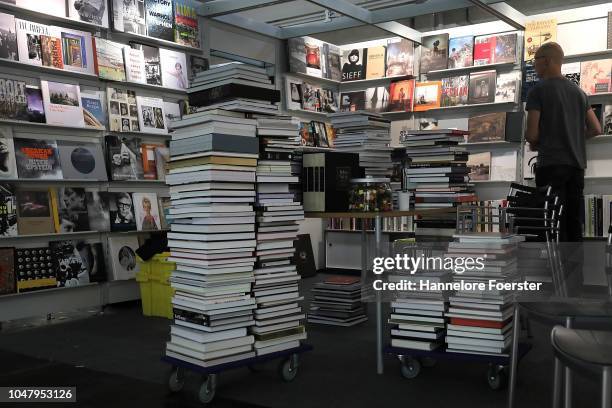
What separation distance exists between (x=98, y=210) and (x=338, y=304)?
208 centimetres

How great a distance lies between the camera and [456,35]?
6.20 m

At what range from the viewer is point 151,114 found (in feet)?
16.9

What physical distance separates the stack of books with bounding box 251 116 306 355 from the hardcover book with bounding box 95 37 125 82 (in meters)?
2.48

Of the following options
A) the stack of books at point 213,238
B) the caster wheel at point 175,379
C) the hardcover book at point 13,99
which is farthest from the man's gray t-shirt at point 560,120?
the hardcover book at point 13,99

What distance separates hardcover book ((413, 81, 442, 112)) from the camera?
6262 millimetres

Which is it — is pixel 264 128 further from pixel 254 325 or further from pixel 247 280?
pixel 254 325

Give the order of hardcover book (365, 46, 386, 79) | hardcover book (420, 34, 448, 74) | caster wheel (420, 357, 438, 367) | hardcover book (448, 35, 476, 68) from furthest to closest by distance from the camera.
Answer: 1. hardcover book (365, 46, 386, 79)
2. hardcover book (420, 34, 448, 74)
3. hardcover book (448, 35, 476, 68)
4. caster wheel (420, 357, 438, 367)

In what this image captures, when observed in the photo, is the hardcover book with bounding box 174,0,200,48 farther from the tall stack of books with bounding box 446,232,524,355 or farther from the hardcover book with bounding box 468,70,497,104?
the tall stack of books with bounding box 446,232,524,355

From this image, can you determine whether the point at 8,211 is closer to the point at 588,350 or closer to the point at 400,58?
the point at 588,350

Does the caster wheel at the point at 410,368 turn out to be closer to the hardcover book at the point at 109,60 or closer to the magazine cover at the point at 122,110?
the magazine cover at the point at 122,110

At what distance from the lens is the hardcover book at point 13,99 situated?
4238 mm

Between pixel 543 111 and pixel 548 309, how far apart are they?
1854 millimetres

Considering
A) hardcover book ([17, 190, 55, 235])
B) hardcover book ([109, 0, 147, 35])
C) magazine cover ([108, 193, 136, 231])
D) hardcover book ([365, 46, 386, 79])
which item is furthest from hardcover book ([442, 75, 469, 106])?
hardcover book ([17, 190, 55, 235])

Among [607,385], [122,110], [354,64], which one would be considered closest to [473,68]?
[354,64]
